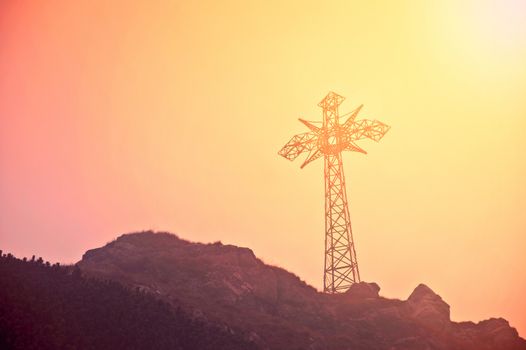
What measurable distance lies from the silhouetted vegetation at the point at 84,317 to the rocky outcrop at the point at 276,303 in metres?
3.38

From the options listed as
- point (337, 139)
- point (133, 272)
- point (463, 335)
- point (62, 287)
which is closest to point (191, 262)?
point (133, 272)

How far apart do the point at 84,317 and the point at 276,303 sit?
1898 cm

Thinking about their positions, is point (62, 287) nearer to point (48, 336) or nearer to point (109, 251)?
point (48, 336)

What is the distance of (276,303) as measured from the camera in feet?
130

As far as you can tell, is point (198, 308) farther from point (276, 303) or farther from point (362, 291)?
point (362, 291)

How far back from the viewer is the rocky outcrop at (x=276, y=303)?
32.6 metres

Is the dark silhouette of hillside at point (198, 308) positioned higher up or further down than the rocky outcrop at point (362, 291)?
further down

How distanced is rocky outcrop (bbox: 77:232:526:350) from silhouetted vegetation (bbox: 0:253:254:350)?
3.38 m

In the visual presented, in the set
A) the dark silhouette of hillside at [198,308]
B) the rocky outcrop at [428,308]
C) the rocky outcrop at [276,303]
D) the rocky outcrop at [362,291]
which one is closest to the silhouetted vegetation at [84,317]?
the dark silhouette of hillside at [198,308]

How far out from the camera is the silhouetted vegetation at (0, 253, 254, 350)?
20503 millimetres

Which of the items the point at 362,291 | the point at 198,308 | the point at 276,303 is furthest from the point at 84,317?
the point at 362,291

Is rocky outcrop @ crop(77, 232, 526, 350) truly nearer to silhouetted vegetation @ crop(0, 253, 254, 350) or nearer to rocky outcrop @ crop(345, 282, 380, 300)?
rocky outcrop @ crop(345, 282, 380, 300)

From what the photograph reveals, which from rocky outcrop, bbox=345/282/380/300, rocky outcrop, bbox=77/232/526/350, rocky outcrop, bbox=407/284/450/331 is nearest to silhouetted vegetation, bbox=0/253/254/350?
rocky outcrop, bbox=77/232/526/350

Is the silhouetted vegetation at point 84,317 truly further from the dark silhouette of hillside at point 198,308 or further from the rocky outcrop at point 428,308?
the rocky outcrop at point 428,308
